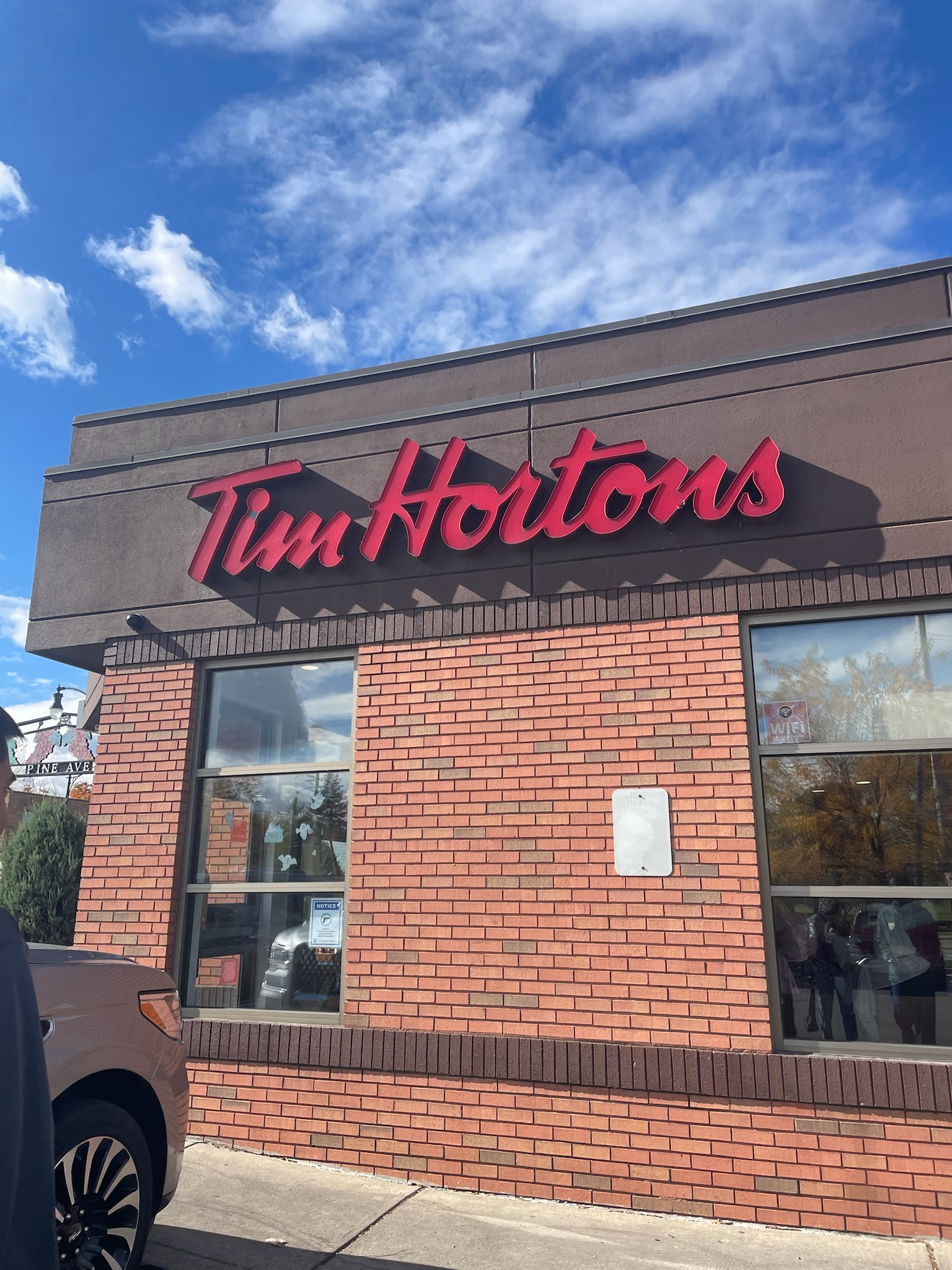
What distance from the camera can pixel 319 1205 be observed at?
16.9 ft

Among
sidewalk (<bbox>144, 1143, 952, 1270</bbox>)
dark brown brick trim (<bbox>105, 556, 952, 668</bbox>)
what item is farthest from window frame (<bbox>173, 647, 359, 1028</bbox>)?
sidewalk (<bbox>144, 1143, 952, 1270</bbox>)

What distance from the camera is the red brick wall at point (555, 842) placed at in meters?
5.39

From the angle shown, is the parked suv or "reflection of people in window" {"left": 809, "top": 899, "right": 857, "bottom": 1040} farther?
"reflection of people in window" {"left": 809, "top": 899, "right": 857, "bottom": 1040}

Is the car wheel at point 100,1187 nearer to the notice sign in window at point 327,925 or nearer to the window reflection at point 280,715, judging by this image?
the notice sign in window at point 327,925

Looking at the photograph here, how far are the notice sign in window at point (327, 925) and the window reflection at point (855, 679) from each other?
2.94m

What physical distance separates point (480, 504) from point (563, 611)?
931 mm

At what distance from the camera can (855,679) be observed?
5.64 metres

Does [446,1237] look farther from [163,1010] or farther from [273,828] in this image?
[273,828]

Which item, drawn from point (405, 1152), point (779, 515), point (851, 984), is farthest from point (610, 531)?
point (405, 1152)

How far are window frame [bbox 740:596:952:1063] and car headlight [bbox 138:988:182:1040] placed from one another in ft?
10.1

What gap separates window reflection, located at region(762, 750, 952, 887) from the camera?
17.3 feet

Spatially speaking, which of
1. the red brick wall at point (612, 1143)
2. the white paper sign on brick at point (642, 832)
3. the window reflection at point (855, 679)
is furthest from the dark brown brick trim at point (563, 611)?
the red brick wall at point (612, 1143)

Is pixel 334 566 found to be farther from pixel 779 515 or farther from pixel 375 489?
pixel 779 515

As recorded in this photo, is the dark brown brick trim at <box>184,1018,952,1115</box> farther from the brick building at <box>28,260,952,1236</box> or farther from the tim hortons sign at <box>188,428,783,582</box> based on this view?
the tim hortons sign at <box>188,428,783,582</box>
